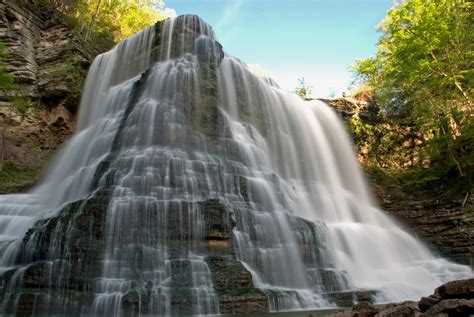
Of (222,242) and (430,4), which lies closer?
(222,242)

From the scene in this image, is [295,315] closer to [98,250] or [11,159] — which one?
[98,250]

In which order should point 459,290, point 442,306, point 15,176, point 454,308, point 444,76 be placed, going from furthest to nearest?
point 444,76, point 15,176, point 459,290, point 442,306, point 454,308

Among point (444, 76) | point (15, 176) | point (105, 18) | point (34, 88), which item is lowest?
point (15, 176)

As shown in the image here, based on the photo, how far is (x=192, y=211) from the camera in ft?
36.2

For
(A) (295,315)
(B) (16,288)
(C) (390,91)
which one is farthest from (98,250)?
(C) (390,91)

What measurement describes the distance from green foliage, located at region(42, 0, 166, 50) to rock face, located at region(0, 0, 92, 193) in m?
2.68

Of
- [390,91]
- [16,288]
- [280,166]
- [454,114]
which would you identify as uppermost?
[390,91]

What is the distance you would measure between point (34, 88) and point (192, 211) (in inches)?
666

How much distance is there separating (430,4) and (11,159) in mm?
24497

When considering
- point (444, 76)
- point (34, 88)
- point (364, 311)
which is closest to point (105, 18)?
point (34, 88)

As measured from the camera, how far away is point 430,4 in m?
21.8

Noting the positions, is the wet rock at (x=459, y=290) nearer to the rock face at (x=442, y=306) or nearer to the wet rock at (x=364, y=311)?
the rock face at (x=442, y=306)

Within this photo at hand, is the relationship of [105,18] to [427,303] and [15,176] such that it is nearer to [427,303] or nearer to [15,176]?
[15,176]

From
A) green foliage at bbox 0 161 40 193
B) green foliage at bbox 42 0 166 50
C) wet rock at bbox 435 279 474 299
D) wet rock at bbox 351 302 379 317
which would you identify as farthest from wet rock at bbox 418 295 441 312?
green foliage at bbox 42 0 166 50
